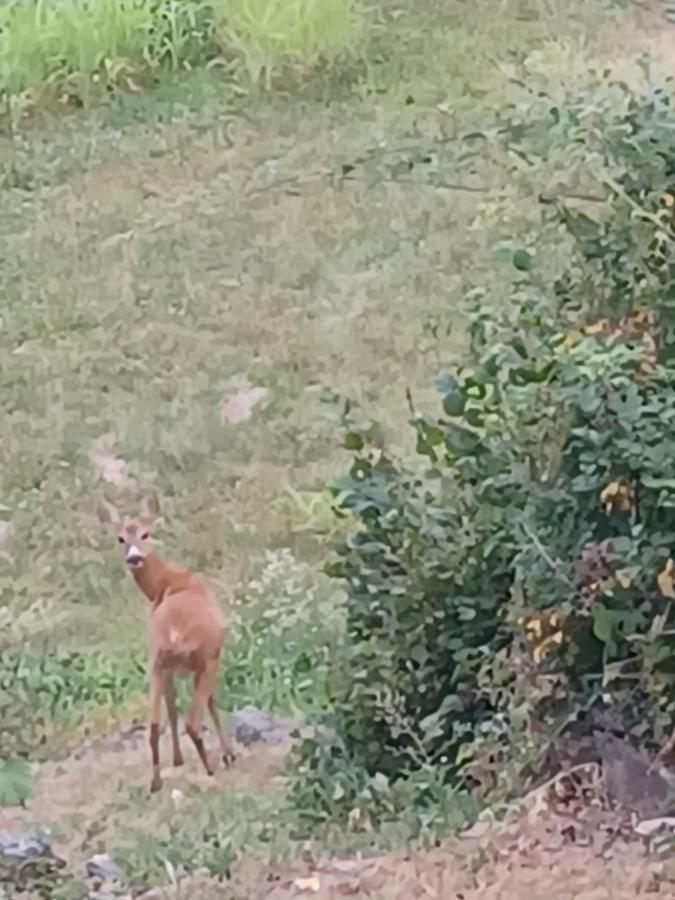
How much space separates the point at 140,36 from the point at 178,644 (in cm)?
177

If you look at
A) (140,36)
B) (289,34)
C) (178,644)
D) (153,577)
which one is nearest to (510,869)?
(178,644)

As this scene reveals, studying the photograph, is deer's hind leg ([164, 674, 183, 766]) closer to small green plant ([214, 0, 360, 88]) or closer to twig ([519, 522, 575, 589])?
twig ([519, 522, 575, 589])

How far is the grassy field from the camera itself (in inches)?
107

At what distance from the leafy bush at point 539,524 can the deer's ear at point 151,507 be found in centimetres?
48

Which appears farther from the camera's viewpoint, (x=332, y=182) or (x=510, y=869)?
(x=332, y=182)

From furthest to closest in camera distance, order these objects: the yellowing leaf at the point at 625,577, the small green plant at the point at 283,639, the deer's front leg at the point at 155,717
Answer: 1. the small green plant at the point at 283,639
2. the deer's front leg at the point at 155,717
3. the yellowing leaf at the point at 625,577

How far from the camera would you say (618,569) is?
1778 millimetres

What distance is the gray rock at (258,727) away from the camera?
2.31 meters

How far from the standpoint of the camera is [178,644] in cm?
203

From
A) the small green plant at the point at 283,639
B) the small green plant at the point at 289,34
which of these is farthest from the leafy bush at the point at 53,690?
the small green plant at the point at 289,34

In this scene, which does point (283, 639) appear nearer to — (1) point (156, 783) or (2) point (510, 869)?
(1) point (156, 783)

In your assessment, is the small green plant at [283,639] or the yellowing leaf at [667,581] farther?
the small green plant at [283,639]

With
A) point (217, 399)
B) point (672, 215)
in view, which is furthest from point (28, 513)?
point (672, 215)

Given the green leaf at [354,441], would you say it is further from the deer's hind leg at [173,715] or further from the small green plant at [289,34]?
the small green plant at [289,34]
